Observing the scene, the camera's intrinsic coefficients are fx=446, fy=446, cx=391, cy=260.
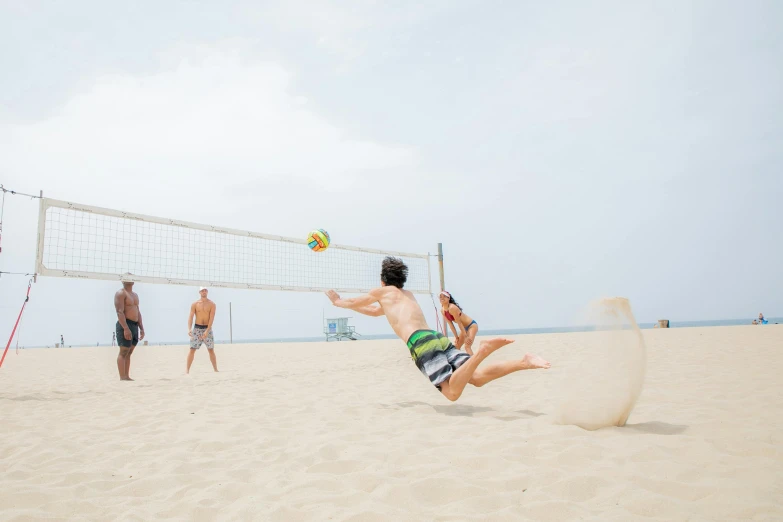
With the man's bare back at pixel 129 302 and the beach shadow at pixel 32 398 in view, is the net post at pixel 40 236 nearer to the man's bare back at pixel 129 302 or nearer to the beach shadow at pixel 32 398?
the man's bare back at pixel 129 302

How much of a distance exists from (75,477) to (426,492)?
172 centimetres

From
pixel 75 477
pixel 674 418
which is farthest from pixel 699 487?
pixel 75 477

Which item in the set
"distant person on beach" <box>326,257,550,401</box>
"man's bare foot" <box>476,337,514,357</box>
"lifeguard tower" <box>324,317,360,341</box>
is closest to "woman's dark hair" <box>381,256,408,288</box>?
"distant person on beach" <box>326,257,550,401</box>

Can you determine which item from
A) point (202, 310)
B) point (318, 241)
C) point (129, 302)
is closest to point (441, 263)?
point (318, 241)

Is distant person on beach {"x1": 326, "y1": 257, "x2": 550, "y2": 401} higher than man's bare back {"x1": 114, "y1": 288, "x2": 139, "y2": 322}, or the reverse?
man's bare back {"x1": 114, "y1": 288, "x2": 139, "y2": 322}

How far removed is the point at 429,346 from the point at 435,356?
0.28 ft

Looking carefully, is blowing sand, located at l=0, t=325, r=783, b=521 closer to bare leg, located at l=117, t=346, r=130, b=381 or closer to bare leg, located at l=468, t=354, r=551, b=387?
bare leg, located at l=468, t=354, r=551, b=387

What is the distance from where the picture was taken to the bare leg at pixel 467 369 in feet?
9.02

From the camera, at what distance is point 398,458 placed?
2.25 m

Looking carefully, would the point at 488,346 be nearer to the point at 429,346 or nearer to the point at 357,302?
the point at 429,346

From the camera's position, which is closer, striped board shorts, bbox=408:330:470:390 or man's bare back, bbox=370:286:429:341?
striped board shorts, bbox=408:330:470:390

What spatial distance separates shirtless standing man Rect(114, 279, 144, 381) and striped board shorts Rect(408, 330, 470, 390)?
442 centimetres

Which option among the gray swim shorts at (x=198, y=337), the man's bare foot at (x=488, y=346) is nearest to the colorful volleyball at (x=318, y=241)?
the gray swim shorts at (x=198, y=337)

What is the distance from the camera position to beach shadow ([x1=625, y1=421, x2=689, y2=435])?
2478mm
